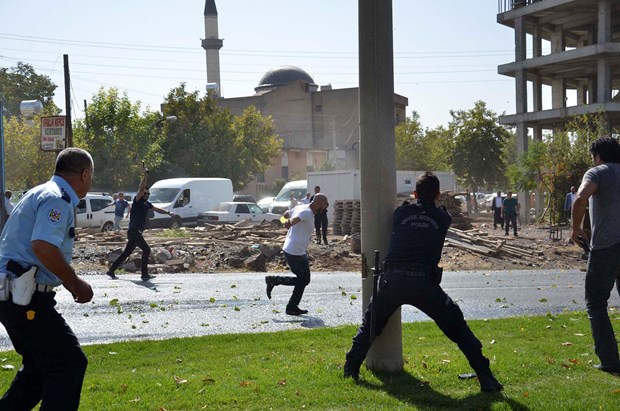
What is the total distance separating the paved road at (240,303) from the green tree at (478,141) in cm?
4580

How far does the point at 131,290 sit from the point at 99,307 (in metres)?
2.29

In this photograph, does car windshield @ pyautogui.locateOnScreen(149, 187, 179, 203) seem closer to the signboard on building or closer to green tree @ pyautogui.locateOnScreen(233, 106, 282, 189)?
the signboard on building

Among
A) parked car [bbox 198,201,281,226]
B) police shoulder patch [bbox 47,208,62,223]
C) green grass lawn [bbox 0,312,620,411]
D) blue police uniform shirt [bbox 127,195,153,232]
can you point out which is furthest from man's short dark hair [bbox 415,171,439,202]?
parked car [bbox 198,201,281,226]

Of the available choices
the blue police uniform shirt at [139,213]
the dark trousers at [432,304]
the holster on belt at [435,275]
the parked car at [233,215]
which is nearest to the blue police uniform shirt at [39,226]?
the dark trousers at [432,304]

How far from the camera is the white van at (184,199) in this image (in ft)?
116

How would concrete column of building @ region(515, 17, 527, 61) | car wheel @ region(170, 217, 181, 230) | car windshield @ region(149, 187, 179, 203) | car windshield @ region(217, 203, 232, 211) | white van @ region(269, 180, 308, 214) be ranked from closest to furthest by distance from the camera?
car wheel @ region(170, 217, 181, 230) < car windshield @ region(149, 187, 179, 203) < car windshield @ region(217, 203, 232, 211) < white van @ region(269, 180, 308, 214) < concrete column of building @ region(515, 17, 527, 61)

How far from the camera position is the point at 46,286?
4.66m

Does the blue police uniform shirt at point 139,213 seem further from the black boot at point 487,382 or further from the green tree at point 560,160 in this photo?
the green tree at point 560,160

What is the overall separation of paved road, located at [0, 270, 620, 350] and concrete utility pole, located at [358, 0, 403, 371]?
336cm

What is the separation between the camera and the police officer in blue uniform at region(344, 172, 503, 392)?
6160mm

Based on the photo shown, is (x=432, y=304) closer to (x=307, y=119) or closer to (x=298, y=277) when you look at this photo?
(x=298, y=277)

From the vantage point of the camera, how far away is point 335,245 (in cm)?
2697

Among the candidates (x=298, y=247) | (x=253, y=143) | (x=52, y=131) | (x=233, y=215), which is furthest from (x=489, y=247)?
(x=253, y=143)

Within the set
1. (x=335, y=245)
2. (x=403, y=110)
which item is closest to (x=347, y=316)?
(x=335, y=245)
